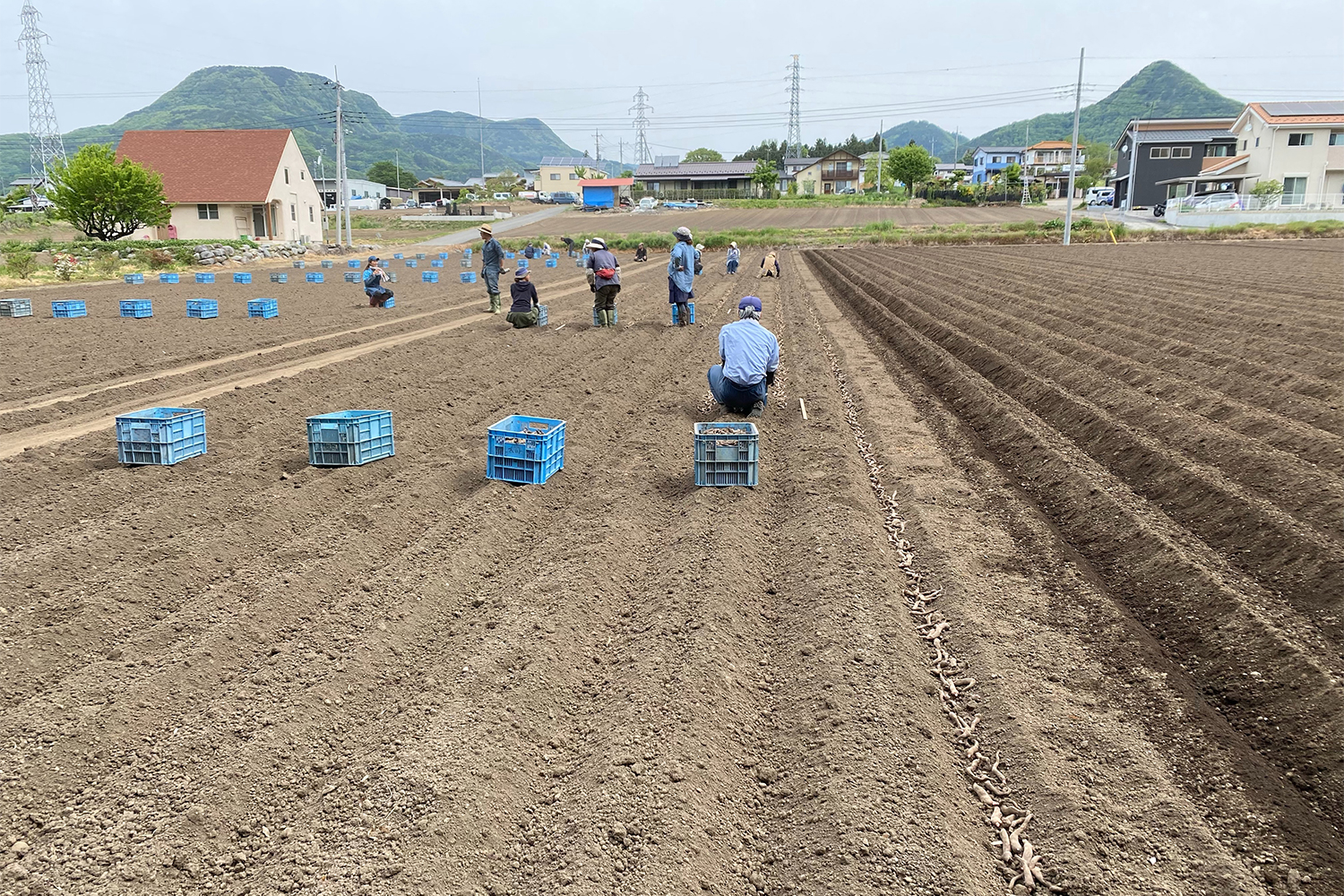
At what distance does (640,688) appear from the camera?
14.9 ft

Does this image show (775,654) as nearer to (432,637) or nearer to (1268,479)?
(432,637)

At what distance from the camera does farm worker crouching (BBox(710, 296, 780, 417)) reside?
9.39m

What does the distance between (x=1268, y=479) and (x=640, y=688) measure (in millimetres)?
5784

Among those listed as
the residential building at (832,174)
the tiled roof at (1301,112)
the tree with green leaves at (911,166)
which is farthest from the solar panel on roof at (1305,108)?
the residential building at (832,174)

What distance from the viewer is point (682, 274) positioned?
16703mm

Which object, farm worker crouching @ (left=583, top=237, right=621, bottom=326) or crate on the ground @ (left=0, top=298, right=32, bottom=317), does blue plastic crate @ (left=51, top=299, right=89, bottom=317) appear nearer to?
crate on the ground @ (left=0, top=298, right=32, bottom=317)

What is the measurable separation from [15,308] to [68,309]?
110cm

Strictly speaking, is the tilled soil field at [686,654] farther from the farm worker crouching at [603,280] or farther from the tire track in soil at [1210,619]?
the farm worker crouching at [603,280]

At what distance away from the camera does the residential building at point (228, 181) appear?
4638cm

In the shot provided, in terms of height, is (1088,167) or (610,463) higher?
(1088,167)

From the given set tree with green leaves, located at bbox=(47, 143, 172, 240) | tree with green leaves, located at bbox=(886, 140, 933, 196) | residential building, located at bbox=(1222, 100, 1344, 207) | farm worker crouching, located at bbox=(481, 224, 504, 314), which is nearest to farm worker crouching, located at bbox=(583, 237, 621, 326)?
farm worker crouching, located at bbox=(481, 224, 504, 314)

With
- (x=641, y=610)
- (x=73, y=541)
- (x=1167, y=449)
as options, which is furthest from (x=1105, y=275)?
(x=73, y=541)

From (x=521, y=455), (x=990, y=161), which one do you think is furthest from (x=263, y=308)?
(x=990, y=161)

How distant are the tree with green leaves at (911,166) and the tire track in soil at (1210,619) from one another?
337 ft
